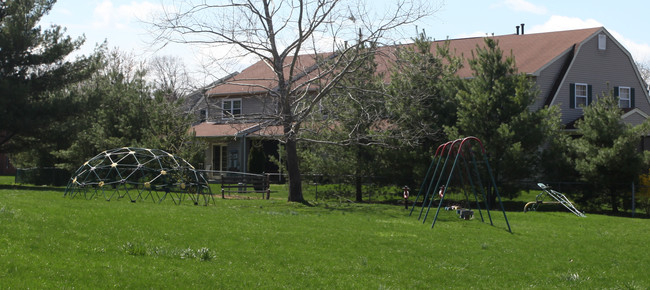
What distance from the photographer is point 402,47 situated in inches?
915

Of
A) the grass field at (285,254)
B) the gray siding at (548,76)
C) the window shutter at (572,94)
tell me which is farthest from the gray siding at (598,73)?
the grass field at (285,254)

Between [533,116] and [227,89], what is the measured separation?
21.8 meters

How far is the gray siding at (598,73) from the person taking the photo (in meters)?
33.2

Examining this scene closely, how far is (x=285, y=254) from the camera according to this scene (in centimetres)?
1101

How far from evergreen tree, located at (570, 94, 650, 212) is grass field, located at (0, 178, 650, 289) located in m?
7.62

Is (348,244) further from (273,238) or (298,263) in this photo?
(298,263)

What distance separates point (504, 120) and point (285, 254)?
52.9 feet

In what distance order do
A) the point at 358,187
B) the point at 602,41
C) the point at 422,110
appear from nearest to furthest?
1. the point at 422,110
2. the point at 358,187
3. the point at 602,41

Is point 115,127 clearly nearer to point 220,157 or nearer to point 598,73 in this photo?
point 220,157

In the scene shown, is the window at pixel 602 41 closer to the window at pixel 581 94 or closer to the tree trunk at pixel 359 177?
the window at pixel 581 94

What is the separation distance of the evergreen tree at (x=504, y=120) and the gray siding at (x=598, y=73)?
28.0ft

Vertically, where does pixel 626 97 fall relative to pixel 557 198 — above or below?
above

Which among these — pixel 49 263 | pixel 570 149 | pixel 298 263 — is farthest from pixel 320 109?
pixel 49 263

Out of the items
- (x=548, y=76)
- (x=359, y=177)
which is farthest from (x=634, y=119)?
(x=359, y=177)
